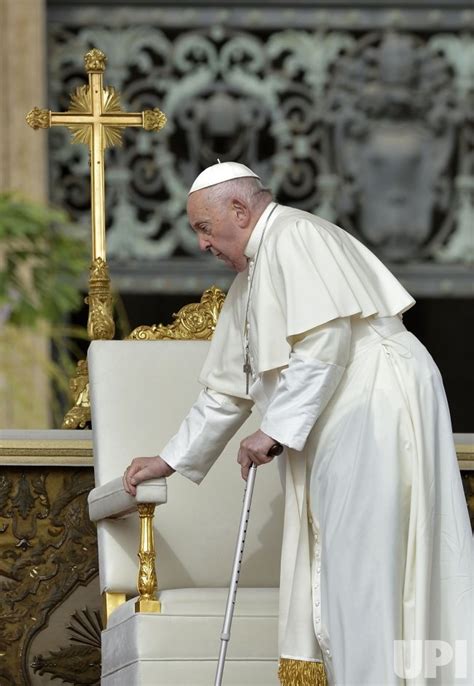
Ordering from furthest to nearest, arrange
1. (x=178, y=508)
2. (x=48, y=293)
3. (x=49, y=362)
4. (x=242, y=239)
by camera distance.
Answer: (x=49, y=362), (x=48, y=293), (x=178, y=508), (x=242, y=239)

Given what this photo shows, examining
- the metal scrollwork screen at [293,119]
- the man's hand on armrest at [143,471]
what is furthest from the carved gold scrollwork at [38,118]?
the metal scrollwork screen at [293,119]

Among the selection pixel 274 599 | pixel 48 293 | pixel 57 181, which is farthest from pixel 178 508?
pixel 57 181

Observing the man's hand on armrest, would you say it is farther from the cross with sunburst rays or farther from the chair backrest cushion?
the cross with sunburst rays

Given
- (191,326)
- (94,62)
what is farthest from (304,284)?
(94,62)

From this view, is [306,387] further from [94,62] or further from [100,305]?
[94,62]

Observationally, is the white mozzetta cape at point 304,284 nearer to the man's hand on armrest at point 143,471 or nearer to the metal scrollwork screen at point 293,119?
the man's hand on armrest at point 143,471

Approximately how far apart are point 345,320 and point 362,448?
0.35 metres

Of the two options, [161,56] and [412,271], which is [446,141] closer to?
[412,271]

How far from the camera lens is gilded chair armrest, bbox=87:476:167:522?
17.5 ft

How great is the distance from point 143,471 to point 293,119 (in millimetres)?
4596

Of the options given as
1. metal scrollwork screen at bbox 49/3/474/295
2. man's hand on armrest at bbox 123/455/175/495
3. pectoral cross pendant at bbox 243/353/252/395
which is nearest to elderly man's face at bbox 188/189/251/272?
pectoral cross pendant at bbox 243/353/252/395

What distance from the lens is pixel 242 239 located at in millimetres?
5414

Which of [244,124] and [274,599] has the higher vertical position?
[244,124]

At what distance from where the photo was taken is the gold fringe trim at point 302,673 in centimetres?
504
